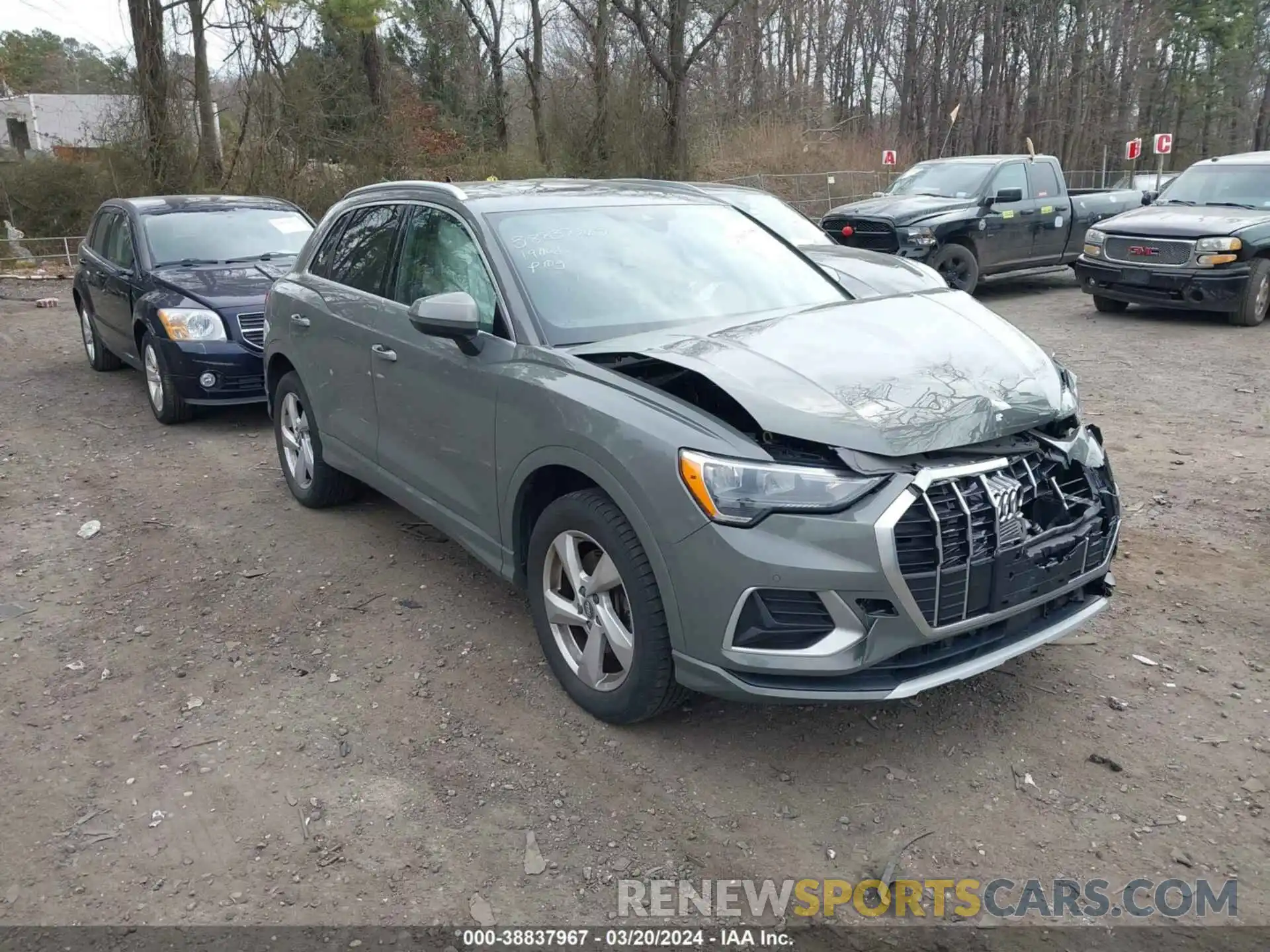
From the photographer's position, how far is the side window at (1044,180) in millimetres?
13813

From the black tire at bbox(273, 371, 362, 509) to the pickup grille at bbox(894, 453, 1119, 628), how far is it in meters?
3.50

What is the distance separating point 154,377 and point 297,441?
280 cm

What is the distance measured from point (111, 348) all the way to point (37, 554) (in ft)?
14.6

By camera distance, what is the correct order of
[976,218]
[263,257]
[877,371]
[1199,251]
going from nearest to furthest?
[877,371]
[263,257]
[1199,251]
[976,218]

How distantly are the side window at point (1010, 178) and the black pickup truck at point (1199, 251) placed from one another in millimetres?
1831

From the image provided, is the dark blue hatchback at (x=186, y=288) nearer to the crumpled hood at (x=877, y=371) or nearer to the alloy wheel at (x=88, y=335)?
the alloy wheel at (x=88, y=335)

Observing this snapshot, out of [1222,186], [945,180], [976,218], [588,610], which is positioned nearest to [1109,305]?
[1222,186]

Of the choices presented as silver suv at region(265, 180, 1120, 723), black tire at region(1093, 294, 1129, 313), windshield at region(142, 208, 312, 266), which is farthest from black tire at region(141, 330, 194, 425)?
black tire at region(1093, 294, 1129, 313)

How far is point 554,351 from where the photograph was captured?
3701mm

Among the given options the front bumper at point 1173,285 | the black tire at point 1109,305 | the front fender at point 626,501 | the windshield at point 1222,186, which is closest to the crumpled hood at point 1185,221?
the windshield at point 1222,186

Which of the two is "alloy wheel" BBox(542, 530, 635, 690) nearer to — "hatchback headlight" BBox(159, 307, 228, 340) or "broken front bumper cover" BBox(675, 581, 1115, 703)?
"broken front bumper cover" BBox(675, 581, 1115, 703)

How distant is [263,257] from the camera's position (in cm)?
870

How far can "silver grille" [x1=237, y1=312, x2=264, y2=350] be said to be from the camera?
770cm

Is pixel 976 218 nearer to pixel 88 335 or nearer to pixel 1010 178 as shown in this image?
pixel 1010 178
